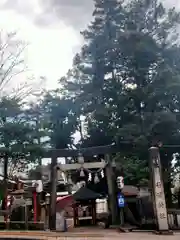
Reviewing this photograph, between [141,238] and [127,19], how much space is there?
17.8 metres

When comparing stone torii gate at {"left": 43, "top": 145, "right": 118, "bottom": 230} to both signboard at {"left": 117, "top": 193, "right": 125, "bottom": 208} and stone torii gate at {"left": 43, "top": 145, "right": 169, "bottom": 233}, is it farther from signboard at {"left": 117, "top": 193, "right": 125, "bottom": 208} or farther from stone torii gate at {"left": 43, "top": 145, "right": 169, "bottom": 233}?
signboard at {"left": 117, "top": 193, "right": 125, "bottom": 208}

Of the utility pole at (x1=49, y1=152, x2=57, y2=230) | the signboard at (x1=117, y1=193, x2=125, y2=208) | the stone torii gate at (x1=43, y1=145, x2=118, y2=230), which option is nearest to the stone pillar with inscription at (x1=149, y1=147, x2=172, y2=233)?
the signboard at (x1=117, y1=193, x2=125, y2=208)

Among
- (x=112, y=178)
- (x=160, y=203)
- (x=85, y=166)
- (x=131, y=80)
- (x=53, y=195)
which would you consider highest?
(x=131, y=80)

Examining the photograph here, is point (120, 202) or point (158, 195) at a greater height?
point (158, 195)

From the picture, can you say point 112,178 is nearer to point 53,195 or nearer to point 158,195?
point 53,195

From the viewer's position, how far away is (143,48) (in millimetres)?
20797

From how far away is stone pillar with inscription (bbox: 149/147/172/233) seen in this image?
11070 millimetres

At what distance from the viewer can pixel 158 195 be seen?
11477 millimetres

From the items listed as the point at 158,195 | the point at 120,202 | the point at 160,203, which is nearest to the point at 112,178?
the point at 120,202

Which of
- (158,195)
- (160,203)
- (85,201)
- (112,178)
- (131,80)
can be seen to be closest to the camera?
(160,203)

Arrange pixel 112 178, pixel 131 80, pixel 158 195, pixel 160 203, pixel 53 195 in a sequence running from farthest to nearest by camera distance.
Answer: pixel 131 80, pixel 112 178, pixel 53 195, pixel 158 195, pixel 160 203

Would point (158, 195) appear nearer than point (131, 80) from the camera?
Yes

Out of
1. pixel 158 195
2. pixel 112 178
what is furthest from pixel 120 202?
pixel 158 195

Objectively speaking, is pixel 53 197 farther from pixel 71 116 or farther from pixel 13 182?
pixel 71 116
